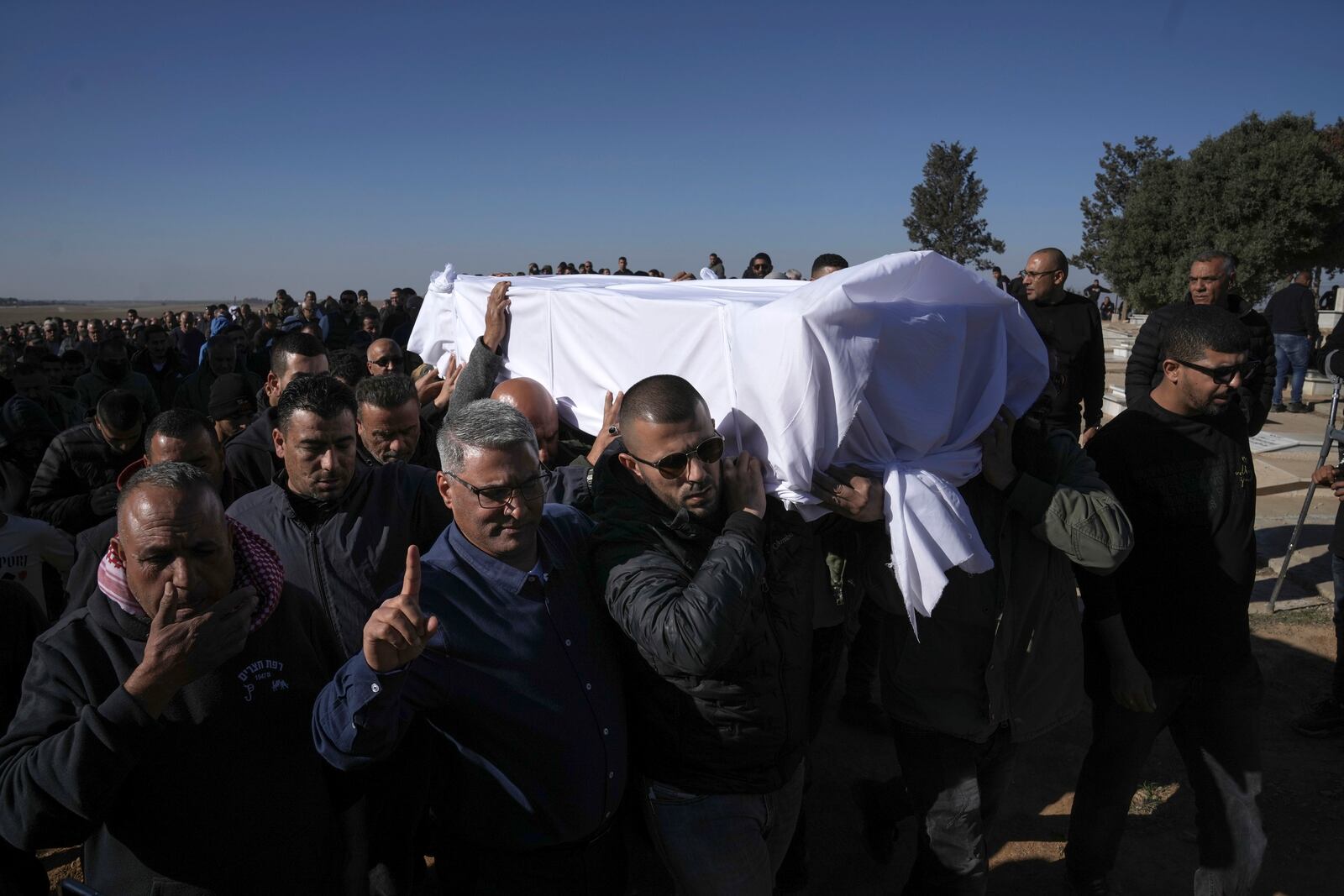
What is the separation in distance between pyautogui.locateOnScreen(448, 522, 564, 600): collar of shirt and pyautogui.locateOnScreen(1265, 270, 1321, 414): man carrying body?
1107 cm

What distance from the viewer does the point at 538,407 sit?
131 inches

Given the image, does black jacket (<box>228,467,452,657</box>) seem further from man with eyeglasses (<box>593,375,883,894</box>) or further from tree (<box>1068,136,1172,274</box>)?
tree (<box>1068,136,1172,274</box>)

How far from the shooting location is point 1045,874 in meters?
3.17

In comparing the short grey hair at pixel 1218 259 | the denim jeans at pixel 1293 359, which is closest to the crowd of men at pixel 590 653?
the short grey hair at pixel 1218 259

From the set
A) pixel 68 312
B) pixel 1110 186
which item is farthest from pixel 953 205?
pixel 68 312

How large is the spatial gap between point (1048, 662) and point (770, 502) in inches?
39.1

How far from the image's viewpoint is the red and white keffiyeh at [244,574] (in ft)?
5.69

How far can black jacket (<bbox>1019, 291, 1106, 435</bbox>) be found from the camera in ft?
16.3

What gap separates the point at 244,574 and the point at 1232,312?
5.03 meters

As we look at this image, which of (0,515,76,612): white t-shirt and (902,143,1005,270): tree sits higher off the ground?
(902,143,1005,270): tree

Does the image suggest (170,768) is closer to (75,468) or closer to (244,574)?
(244,574)

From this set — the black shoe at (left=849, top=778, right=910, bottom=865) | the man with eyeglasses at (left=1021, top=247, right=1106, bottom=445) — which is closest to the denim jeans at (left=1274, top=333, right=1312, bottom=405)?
the man with eyeglasses at (left=1021, top=247, right=1106, bottom=445)

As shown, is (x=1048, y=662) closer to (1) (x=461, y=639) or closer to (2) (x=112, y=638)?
(1) (x=461, y=639)

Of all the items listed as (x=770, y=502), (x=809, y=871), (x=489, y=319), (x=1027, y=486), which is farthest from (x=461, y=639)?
(x=489, y=319)
